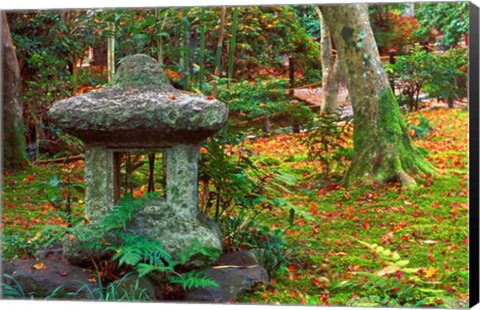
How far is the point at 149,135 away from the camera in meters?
3.89

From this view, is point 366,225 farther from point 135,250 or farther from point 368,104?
point 135,250

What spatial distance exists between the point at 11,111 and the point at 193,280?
3612 millimetres

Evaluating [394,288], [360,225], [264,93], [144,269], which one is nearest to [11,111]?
[264,93]

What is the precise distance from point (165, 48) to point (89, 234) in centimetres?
134

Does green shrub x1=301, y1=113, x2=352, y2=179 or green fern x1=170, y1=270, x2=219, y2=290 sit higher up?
green shrub x1=301, y1=113, x2=352, y2=179

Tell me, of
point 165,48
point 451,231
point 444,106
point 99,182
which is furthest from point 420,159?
point 99,182

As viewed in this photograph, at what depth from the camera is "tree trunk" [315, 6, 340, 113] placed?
6844 millimetres

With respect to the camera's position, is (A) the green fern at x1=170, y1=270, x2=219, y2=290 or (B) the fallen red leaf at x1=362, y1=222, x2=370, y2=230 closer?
(A) the green fern at x1=170, y1=270, x2=219, y2=290

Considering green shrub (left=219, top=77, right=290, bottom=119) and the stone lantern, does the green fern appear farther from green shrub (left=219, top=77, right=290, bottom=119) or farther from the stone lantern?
green shrub (left=219, top=77, right=290, bottom=119)

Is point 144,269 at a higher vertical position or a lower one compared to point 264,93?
lower

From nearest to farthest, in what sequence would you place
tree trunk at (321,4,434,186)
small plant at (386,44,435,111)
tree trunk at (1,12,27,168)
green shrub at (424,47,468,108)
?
1. green shrub at (424,47,468,108)
2. small plant at (386,44,435,111)
3. tree trunk at (321,4,434,186)
4. tree trunk at (1,12,27,168)

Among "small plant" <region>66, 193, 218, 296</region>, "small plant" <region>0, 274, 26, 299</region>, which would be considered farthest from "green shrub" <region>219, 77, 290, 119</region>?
"small plant" <region>0, 274, 26, 299</region>

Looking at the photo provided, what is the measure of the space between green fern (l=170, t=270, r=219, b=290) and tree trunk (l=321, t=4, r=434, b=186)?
94.4 inches

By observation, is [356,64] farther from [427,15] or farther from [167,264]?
[167,264]
